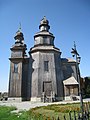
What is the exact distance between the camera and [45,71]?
3105 centimetres

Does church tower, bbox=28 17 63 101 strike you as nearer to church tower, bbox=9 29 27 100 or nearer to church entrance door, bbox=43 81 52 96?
church entrance door, bbox=43 81 52 96

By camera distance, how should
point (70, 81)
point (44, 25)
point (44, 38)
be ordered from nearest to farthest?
point (70, 81)
point (44, 38)
point (44, 25)

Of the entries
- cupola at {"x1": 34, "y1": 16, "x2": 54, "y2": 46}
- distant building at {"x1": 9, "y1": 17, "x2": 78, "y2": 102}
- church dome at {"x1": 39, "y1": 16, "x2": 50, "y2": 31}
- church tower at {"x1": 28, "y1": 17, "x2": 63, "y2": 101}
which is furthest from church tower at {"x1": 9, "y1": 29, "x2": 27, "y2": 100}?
church dome at {"x1": 39, "y1": 16, "x2": 50, "y2": 31}

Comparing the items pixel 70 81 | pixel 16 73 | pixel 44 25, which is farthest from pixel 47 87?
pixel 44 25

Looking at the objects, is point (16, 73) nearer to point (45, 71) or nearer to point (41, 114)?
point (45, 71)

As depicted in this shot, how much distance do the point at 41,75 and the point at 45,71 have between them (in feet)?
3.89

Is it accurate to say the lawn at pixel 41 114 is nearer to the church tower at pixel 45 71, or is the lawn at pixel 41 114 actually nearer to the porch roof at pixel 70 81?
the church tower at pixel 45 71

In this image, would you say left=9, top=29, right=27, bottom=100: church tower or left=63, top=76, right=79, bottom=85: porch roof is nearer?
left=63, top=76, right=79, bottom=85: porch roof

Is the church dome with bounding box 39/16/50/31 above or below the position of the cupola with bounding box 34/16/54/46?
above

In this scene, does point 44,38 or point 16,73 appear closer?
point 16,73

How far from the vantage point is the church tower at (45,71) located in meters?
29.9

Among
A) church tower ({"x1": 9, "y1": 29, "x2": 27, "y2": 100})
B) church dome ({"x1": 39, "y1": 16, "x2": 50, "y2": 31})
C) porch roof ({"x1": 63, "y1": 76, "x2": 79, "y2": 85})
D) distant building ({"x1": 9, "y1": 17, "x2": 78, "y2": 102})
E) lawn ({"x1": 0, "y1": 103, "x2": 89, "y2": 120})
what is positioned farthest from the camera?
church dome ({"x1": 39, "y1": 16, "x2": 50, "y2": 31})

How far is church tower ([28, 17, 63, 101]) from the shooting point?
98.2 ft

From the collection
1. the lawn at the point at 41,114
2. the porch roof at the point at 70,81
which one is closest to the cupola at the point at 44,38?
the porch roof at the point at 70,81
